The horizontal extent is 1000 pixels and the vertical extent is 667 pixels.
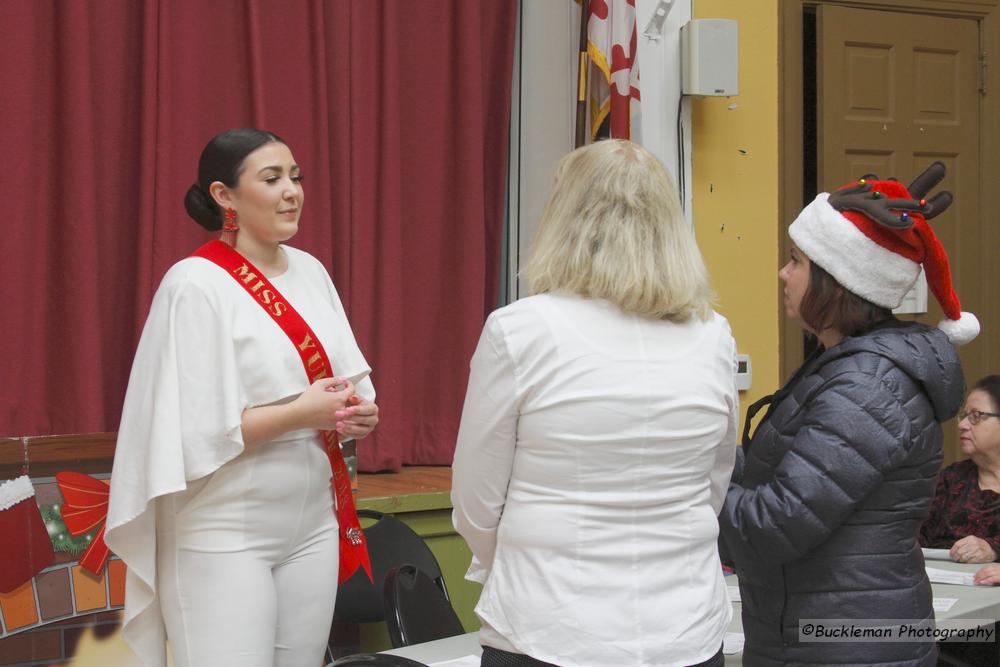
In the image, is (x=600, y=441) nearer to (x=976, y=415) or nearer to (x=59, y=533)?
(x=59, y=533)

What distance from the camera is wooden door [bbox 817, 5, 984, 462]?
4582 millimetres

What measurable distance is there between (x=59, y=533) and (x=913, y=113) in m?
3.89

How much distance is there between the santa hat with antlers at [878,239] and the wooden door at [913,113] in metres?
2.71

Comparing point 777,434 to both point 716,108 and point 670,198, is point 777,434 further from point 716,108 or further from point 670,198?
point 716,108

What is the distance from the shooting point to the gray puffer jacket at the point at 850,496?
177cm

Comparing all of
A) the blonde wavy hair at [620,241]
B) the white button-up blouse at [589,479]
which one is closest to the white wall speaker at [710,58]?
the blonde wavy hair at [620,241]

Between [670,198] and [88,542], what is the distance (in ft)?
6.61

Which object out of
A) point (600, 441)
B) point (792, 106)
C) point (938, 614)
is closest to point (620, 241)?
point (600, 441)

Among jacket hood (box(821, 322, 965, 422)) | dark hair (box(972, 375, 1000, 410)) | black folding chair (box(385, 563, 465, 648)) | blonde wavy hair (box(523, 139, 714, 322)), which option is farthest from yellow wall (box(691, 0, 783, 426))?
blonde wavy hair (box(523, 139, 714, 322))

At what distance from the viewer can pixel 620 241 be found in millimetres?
1516

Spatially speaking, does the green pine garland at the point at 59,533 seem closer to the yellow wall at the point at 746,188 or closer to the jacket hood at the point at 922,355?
the jacket hood at the point at 922,355

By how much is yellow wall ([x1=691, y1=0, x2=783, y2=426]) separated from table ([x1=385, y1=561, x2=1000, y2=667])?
5.09 ft

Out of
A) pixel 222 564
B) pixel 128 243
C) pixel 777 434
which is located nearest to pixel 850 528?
pixel 777 434

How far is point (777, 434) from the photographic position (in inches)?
74.6
